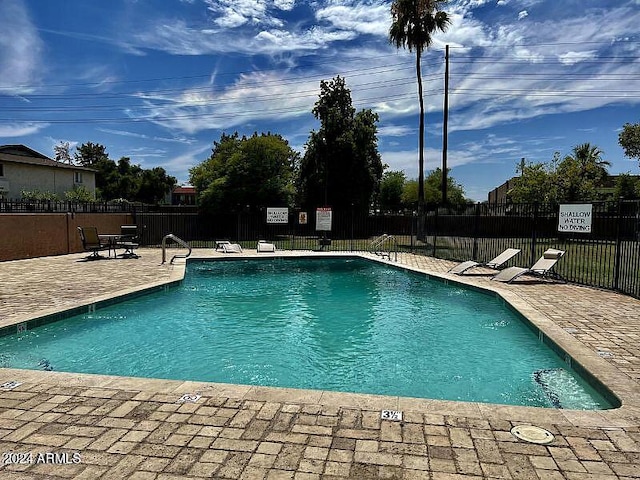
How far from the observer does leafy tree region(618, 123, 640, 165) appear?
32.8 meters

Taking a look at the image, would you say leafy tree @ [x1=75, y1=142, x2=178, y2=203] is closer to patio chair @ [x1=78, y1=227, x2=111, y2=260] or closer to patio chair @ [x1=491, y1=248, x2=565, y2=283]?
patio chair @ [x1=78, y1=227, x2=111, y2=260]

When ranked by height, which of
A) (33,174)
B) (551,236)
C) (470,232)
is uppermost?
(33,174)

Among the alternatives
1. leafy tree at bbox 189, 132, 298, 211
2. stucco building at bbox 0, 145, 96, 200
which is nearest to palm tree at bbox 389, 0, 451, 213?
leafy tree at bbox 189, 132, 298, 211

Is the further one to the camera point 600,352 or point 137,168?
point 137,168

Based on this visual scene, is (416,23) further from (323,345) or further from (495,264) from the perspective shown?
(323,345)

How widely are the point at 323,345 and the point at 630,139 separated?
3655 centimetres

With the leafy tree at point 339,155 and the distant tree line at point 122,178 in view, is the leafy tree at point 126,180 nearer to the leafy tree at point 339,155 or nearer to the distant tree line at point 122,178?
the distant tree line at point 122,178

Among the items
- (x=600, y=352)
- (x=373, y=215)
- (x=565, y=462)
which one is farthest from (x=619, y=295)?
(x=373, y=215)

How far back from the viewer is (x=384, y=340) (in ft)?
22.4

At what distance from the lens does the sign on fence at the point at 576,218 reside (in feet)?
30.9

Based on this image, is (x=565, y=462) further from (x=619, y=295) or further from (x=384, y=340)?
(x=619, y=295)

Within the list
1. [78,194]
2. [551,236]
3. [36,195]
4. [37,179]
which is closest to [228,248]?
[551,236]

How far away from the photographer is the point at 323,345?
663 cm

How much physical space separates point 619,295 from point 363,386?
20.4ft
